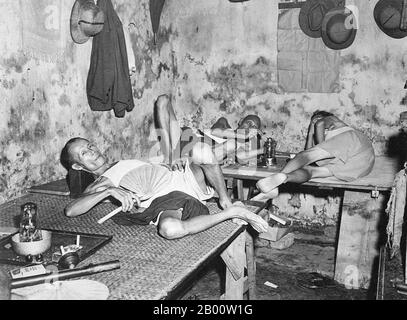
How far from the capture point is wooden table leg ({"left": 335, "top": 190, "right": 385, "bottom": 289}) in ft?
14.6

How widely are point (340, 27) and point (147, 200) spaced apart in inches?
153

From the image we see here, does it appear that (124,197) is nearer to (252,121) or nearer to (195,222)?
(195,222)

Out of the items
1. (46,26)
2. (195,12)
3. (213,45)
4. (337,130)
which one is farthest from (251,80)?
(46,26)

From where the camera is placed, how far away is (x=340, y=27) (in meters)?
5.70

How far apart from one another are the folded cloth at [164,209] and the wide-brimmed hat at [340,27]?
A: 12.0 feet

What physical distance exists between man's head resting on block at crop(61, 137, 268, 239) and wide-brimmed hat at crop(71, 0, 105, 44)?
1.39m

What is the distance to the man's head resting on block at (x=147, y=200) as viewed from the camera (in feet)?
9.37

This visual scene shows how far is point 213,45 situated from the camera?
6566 mm

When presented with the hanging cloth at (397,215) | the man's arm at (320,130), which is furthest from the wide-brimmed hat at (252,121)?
the hanging cloth at (397,215)

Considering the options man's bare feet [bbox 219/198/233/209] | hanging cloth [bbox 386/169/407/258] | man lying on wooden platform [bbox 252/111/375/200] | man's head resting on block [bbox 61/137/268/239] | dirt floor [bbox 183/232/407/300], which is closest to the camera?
hanging cloth [bbox 386/169/407/258]

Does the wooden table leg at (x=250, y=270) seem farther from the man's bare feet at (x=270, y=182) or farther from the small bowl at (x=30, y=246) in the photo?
the small bowl at (x=30, y=246)

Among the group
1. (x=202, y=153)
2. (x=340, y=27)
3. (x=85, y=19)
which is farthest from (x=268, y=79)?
(x=202, y=153)

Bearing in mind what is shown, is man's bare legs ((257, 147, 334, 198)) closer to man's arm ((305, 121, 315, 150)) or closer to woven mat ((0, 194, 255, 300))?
woven mat ((0, 194, 255, 300))

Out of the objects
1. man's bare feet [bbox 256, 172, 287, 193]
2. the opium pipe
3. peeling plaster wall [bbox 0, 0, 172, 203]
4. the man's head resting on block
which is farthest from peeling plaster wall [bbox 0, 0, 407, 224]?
the opium pipe
